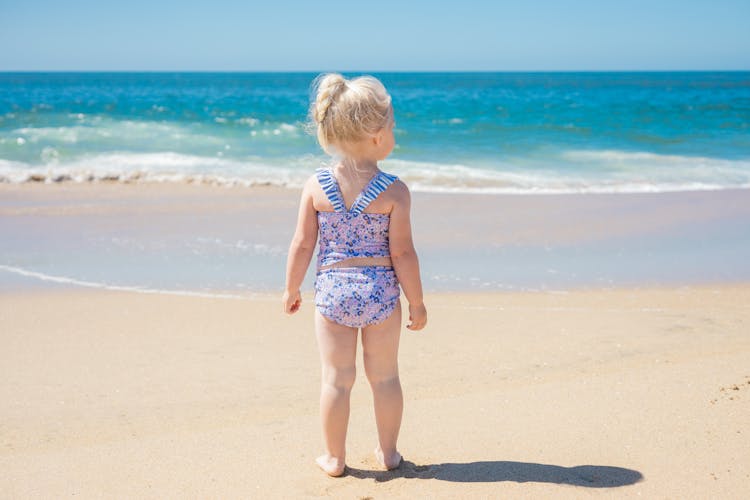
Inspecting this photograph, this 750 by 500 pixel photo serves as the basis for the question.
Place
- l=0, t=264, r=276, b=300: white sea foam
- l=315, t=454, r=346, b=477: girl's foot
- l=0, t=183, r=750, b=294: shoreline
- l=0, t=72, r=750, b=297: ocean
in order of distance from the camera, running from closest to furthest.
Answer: l=315, t=454, r=346, b=477: girl's foot
l=0, t=264, r=276, b=300: white sea foam
l=0, t=183, r=750, b=294: shoreline
l=0, t=72, r=750, b=297: ocean

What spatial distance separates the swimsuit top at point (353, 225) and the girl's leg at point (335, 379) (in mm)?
245

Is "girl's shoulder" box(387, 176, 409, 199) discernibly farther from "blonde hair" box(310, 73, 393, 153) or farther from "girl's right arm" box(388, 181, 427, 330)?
"blonde hair" box(310, 73, 393, 153)

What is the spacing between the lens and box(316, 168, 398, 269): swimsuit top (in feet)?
8.58

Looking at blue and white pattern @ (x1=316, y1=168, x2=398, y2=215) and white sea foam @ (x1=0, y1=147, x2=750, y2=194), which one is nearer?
blue and white pattern @ (x1=316, y1=168, x2=398, y2=215)

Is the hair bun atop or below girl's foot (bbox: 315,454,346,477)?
atop

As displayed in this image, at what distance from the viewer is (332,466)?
9.03 ft

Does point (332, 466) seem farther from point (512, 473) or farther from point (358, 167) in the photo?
point (358, 167)

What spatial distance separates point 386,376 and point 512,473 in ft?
1.89

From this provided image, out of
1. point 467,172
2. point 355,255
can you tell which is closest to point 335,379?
point 355,255

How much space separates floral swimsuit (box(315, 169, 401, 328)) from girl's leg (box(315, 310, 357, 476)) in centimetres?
6

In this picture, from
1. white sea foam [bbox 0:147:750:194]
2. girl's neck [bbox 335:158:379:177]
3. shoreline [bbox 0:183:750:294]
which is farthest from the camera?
white sea foam [bbox 0:147:750:194]

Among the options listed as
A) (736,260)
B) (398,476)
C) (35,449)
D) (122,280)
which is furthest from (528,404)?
(736,260)

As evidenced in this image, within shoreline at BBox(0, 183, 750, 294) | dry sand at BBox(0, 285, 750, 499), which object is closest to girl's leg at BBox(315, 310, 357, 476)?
dry sand at BBox(0, 285, 750, 499)

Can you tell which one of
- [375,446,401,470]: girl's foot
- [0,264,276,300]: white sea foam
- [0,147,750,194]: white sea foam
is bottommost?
[375,446,401,470]: girl's foot
